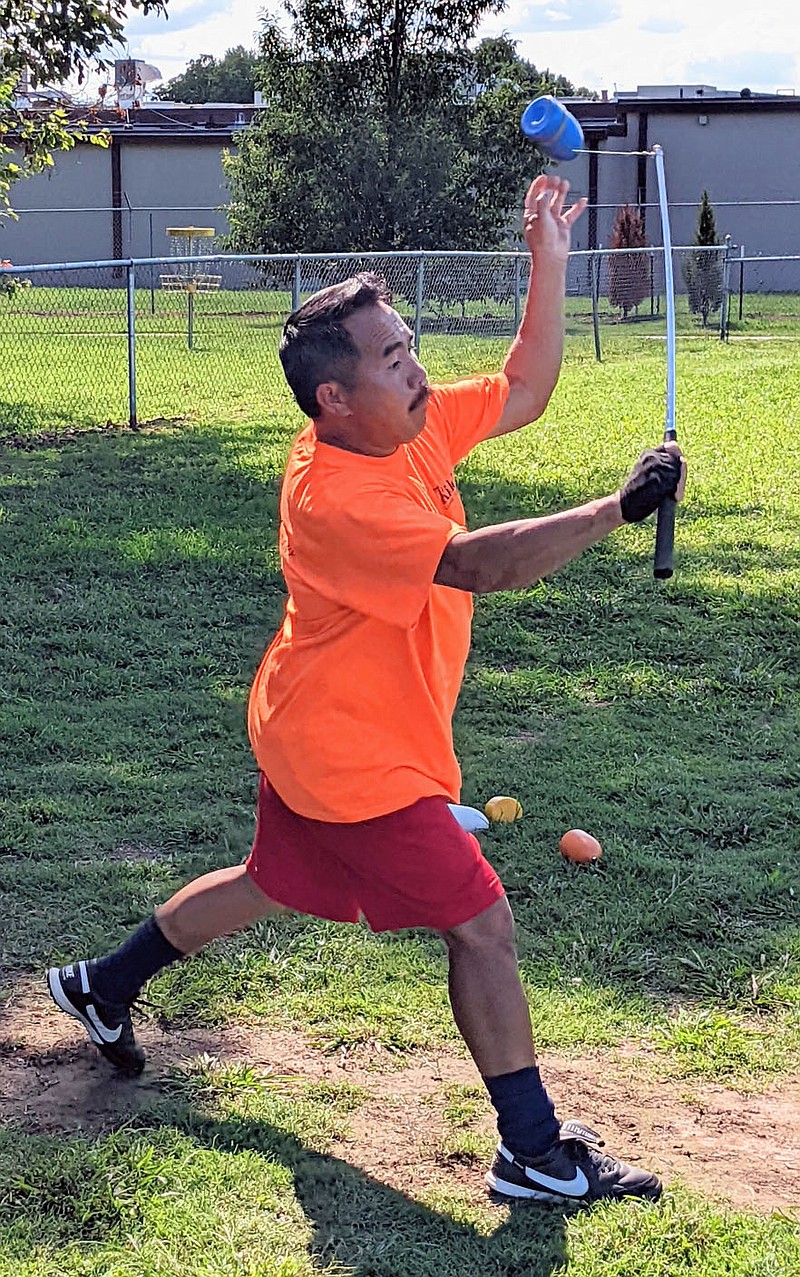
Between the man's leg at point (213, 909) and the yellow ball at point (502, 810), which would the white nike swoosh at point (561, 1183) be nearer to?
the man's leg at point (213, 909)

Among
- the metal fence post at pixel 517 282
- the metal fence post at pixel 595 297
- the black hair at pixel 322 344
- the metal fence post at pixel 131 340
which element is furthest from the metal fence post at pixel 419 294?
the black hair at pixel 322 344

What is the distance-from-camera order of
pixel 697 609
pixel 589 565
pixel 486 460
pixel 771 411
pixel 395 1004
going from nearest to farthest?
pixel 395 1004 < pixel 697 609 < pixel 589 565 < pixel 486 460 < pixel 771 411

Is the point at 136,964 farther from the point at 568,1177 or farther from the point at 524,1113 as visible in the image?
the point at 568,1177

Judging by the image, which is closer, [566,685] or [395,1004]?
[395,1004]

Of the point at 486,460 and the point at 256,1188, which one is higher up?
the point at 486,460

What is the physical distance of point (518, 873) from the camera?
439cm

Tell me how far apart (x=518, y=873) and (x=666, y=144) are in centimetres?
3405

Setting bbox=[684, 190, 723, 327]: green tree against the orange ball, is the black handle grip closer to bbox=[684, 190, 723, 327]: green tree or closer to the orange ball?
the orange ball

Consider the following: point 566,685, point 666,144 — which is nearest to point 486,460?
point 566,685

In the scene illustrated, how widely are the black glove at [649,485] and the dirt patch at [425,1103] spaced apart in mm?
1387

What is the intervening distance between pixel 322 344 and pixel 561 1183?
1.68 m

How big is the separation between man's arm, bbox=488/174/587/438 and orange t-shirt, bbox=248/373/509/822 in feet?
1.40

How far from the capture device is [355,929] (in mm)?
4008

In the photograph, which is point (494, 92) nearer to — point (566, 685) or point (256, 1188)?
point (566, 685)
